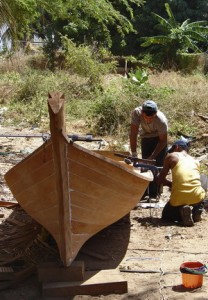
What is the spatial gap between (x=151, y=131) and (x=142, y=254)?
6.97ft

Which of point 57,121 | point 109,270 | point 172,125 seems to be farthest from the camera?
point 172,125

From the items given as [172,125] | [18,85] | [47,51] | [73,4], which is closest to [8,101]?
[18,85]

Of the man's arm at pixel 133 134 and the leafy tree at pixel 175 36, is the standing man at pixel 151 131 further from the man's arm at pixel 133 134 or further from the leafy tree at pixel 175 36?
the leafy tree at pixel 175 36

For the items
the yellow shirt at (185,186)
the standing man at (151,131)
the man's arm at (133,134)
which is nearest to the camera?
the yellow shirt at (185,186)

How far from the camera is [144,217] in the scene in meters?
7.14

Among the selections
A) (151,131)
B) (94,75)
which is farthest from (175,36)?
(151,131)

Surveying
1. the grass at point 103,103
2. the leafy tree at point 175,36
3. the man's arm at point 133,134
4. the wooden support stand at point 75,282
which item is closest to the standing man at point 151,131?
the man's arm at point 133,134

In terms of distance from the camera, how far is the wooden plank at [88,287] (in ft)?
15.9

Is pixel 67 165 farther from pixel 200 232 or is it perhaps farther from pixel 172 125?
pixel 172 125

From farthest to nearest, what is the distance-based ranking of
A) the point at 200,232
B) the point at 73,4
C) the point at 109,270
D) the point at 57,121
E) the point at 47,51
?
1. the point at 47,51
2. the point at 73,4
3. the point at 200,232
4. the point at 109,270
5. the point at 57,121

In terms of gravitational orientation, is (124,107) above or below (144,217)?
above

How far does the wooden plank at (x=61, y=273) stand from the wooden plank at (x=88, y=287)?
0.20 feet

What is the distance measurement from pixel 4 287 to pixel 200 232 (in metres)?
2.55

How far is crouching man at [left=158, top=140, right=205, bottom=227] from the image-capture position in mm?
6434
